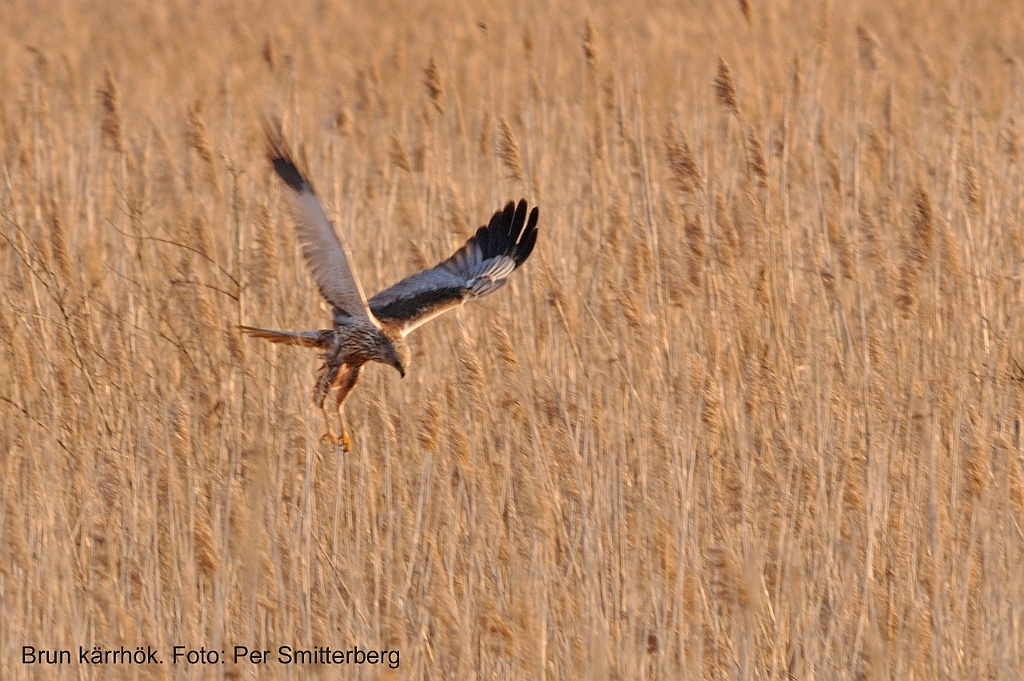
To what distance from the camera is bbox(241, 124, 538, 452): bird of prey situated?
3.90 metres

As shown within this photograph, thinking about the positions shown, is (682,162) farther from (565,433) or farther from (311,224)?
(311,224)

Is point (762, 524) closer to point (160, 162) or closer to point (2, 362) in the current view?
point (2, 362)

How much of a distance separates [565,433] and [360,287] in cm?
69

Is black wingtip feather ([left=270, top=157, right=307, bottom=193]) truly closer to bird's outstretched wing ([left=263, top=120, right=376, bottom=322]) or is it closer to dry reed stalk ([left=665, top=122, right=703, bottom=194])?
bird's outstretched wing ([left=263, top=120, right=376, bottom=322])

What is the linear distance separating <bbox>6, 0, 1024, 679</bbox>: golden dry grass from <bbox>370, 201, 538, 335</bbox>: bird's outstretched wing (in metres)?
0.10

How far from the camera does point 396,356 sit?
4.20 m

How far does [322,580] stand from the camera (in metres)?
3.54

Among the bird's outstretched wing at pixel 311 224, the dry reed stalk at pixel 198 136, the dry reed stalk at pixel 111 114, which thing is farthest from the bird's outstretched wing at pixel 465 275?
the dry reed stalk at pixel 111 114

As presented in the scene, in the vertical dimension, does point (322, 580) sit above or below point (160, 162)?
Result: below

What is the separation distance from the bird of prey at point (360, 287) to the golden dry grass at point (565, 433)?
0.11m

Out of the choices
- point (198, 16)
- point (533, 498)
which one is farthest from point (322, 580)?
point (198, 16)

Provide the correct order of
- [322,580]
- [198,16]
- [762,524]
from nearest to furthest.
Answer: [322,580], [762,524], [198,16]

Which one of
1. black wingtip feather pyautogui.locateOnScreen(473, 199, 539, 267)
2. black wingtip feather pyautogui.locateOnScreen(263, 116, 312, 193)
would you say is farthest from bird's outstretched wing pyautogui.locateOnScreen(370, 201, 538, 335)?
black wingtip feather pyautogui.locateOnScreen(263, 116, 312, 193)

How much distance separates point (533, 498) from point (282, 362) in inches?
43.3
